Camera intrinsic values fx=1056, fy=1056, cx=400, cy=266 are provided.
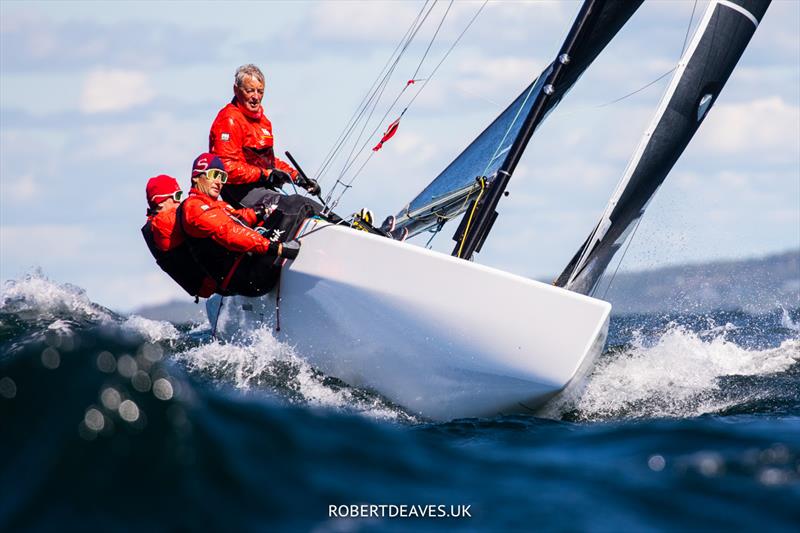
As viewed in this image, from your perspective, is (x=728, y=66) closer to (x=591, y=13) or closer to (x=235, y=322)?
(x=591, y=13)

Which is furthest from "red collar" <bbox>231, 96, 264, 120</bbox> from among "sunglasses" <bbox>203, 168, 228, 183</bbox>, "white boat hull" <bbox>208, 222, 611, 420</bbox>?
"white boat hull" <bbox>208, 222, 611, 420</bbox>

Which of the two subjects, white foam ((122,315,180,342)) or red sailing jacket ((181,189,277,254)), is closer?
red sailing jacket ((181,189,277,254))

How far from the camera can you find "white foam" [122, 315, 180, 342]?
7.14 m

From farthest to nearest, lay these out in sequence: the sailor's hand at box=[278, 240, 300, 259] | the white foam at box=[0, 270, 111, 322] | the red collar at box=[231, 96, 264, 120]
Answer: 1. the white foam at box=[0, 270, 111, 322]
2. the red collar at box=[231, 96, 264, 120]
3. the sailor's hand at box=[278, 240, 300, 259]

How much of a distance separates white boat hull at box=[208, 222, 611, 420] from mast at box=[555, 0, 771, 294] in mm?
1187

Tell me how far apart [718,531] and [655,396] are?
87.0 inches

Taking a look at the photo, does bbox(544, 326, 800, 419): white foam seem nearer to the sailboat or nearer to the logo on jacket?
the sailboat

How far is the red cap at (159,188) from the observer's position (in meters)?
5.56

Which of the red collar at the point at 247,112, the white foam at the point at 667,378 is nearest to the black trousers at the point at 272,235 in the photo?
the red collar at the point at 247,112

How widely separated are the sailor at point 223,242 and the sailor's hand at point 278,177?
52 centimetres

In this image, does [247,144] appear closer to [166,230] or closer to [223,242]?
[166,230]

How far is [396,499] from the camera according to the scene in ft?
10.2

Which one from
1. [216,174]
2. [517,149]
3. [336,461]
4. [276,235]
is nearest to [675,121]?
[517,149]

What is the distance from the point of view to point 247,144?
5.98m
